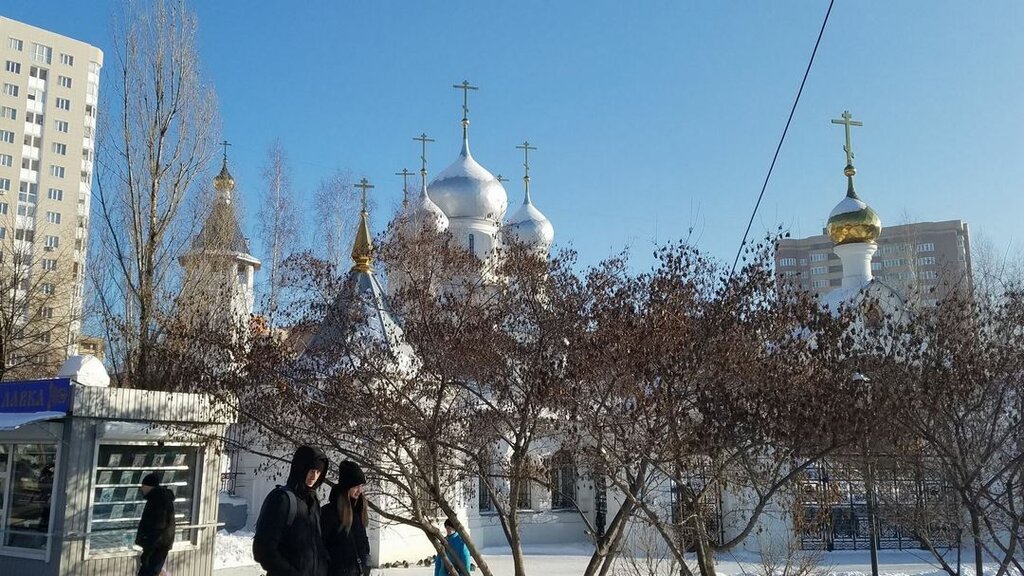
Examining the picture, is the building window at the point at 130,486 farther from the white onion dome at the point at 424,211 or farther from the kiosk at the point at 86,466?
the white onion dome at the point at 424,211

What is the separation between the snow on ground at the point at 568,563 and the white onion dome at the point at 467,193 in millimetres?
12048

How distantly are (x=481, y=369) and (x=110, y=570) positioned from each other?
4.59 meters

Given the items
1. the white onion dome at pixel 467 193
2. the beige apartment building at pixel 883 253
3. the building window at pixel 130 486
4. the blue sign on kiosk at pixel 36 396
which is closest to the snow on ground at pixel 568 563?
the building window at pixel 130 486

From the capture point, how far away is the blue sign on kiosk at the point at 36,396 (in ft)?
31.6

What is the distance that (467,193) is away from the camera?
28.1 metres

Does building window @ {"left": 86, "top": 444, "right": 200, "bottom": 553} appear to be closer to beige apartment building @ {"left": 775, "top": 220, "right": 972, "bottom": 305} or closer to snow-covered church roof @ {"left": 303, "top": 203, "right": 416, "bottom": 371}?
snow-covered church roof @ {"left": 303, "top": 203, "right": 416, "bottom": 371}

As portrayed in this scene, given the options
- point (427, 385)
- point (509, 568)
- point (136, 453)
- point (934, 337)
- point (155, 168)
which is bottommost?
point (509, 568)

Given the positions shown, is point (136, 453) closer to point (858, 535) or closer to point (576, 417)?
point (576, 417)

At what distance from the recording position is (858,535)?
18.2m

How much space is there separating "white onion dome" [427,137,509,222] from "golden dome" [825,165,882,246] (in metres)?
9.60

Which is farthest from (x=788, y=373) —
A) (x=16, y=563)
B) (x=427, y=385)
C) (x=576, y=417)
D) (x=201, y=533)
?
(x=16, y=563)

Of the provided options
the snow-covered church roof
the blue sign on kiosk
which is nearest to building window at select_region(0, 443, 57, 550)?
the blue sign on kiosk

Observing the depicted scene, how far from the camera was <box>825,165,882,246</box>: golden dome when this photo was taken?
80.6ft

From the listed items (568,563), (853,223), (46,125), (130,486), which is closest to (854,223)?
(853,223)
